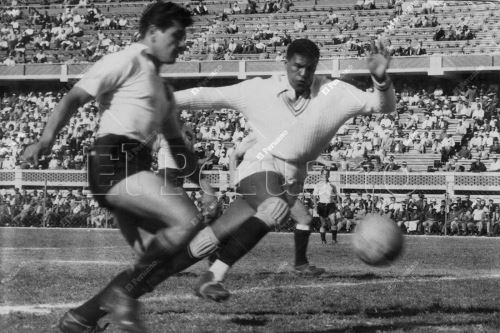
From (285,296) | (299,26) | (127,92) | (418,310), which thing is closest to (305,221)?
(285,296)

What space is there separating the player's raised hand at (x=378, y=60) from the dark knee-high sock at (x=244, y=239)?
53.6 inches

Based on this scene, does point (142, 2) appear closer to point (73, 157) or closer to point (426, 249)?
point (73, 157)

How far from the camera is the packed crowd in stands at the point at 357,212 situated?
2648cm

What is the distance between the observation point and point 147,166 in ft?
18.6

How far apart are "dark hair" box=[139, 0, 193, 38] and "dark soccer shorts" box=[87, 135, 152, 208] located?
85cm

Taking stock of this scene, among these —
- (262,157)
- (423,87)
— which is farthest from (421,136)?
(262,157)

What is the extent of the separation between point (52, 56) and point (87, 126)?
13045 millimetres

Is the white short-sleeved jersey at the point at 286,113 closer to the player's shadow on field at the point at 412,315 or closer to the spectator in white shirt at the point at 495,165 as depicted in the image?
the player's shadow on field at the point at 412,315

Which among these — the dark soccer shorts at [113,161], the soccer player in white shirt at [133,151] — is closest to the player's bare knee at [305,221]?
the soccer player in white shirt at [133,151]

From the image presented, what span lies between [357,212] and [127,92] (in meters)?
22.3

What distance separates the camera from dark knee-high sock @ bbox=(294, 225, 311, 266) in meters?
10.8

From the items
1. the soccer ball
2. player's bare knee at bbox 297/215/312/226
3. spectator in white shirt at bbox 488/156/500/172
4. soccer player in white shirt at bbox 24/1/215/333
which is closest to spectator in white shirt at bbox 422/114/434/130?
spectator in white shirt at bbox 488/156/500/172

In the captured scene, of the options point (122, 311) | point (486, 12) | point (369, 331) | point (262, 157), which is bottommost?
point (369, 331)

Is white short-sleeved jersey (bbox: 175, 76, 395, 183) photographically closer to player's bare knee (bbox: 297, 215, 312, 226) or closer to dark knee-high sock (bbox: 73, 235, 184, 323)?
dark knee-high sock (bbox: 73, 235, 184, 323)
